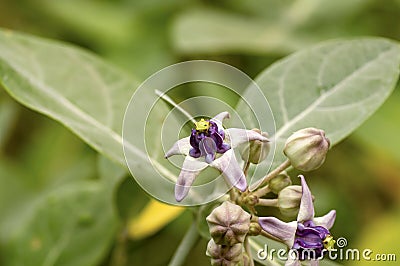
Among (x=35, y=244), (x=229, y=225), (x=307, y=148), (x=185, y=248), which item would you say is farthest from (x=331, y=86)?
(x=35, y=244)

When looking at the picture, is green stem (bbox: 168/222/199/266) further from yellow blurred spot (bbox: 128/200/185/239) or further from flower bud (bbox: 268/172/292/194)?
yellow blurred spot (bbox: 128/200/185/239)

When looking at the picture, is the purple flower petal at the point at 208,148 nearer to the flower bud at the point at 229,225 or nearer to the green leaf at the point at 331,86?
the flower bud at the point at 229,225

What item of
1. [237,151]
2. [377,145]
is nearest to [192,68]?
[377,145]

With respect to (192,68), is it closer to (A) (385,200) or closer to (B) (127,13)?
(B) (127,13)

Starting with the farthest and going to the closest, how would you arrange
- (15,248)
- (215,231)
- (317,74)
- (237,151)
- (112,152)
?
(15,248), (317,74), (112,152), (237,151), (215,231)

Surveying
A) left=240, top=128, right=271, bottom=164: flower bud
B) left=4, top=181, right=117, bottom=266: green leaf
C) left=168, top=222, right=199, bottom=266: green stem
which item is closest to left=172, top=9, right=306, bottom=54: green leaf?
left=4, top=181, right=117, bottom=266: green leaf

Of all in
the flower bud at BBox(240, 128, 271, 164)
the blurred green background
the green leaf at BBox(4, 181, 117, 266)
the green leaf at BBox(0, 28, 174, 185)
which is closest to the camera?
the flower bud at BBox(240, 128, 271, 164)
